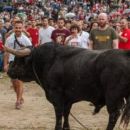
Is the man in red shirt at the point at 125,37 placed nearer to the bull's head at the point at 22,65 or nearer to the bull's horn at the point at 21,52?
the bull's head at the point at 22,65

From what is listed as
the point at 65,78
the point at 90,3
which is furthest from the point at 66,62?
the point at 90,3

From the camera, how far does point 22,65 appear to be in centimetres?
838

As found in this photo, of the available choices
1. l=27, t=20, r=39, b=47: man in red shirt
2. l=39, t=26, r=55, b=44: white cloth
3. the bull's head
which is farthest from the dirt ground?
l=27, t=20, r=39, b=47: man in red shirt

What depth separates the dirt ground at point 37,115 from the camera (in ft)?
28.9

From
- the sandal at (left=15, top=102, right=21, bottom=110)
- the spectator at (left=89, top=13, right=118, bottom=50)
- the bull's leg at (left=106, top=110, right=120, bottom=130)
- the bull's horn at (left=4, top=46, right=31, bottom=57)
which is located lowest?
the sandal at (left=15, top=102, right=21, bottom=110)

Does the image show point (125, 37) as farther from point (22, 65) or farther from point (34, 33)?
point (34, 33)

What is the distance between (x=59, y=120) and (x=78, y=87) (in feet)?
2.38

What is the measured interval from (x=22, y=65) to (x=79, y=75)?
52.7 inches

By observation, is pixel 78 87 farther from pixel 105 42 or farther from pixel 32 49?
pixel 105 42

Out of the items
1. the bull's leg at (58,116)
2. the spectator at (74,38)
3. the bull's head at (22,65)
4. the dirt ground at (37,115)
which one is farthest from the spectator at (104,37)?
the bull's leg at (58,116)

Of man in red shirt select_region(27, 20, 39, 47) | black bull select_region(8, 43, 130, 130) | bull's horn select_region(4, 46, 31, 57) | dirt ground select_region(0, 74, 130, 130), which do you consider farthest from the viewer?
man in red shirt select_region(27, 20, 39, 47)

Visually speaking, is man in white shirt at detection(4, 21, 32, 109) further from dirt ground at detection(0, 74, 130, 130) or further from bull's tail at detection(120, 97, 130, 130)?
bull's tail at detection(120, 97, 130, 130)

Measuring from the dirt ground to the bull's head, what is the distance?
91 centimetres

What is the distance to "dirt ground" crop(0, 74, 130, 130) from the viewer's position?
8.81 meters
